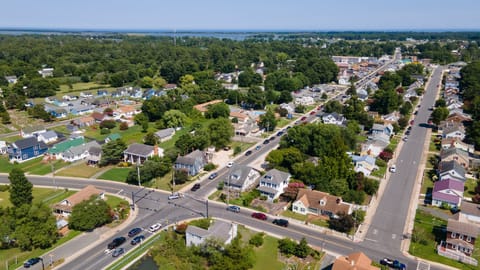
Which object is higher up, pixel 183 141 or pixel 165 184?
pixel 183 141

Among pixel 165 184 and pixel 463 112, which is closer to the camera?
pixel 165 184

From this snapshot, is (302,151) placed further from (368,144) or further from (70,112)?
(70,112)

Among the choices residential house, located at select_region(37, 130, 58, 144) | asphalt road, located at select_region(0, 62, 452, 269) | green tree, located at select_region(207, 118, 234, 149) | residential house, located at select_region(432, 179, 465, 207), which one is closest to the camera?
asphalt road, located at select_region(0, 62, 452, 269)

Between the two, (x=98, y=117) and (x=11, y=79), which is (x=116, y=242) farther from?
(x=11, y=79)

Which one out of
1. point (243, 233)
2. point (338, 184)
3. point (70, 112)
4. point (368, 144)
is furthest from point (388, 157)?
point (70, 112)

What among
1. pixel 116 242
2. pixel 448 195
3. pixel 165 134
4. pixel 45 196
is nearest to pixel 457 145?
Answer: pixel 448 195

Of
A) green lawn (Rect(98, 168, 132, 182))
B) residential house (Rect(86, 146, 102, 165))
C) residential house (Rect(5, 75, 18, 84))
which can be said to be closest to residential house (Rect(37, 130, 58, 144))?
residential house (Rect(86, 146, 102, 165))

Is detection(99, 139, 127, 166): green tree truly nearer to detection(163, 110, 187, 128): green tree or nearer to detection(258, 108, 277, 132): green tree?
detection(163, 110, 187, 128): green tree
